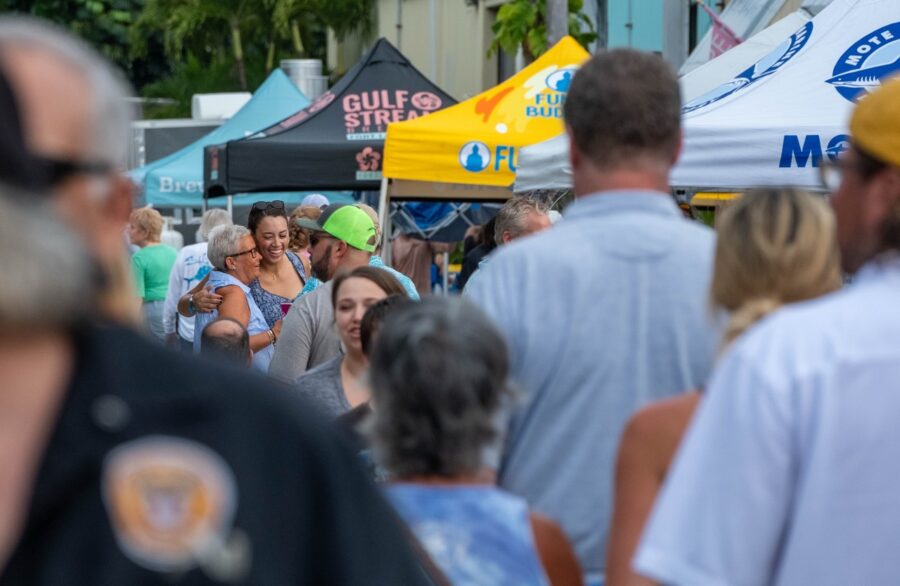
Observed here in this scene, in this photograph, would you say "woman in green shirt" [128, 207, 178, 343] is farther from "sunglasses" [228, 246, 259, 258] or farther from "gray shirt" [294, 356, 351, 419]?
"gray shirt" [294, 356, 351, 419]

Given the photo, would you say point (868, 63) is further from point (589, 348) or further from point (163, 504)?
point (163, 504)

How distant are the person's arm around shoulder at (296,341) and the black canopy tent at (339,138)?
7.85 metres

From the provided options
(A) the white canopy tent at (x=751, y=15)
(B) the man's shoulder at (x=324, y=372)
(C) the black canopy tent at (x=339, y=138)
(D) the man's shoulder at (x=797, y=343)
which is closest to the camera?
(D) the man's shoulder at (x=797, y=343)

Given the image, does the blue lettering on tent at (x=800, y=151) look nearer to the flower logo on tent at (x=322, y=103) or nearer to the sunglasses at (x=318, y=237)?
the sunglasses at (x=318, y=237)

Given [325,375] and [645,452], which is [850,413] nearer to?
[645,452]

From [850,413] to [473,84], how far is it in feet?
86.5

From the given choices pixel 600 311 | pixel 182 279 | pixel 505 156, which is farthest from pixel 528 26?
pixel 600 311

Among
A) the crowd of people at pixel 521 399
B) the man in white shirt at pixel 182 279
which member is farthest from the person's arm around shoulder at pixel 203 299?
the crowd of people at pixel 521 399

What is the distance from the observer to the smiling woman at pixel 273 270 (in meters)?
8.01

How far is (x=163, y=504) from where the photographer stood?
1.48 m

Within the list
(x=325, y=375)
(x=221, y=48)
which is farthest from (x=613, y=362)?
(x=221, y=48)

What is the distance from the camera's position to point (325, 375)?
4789 mm

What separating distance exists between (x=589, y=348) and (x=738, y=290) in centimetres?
36

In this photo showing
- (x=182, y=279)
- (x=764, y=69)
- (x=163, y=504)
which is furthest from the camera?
(x=182, y=279)
